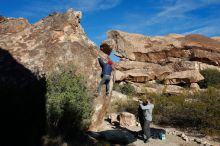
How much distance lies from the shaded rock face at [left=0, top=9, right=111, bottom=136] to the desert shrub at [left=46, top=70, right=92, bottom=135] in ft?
1.61

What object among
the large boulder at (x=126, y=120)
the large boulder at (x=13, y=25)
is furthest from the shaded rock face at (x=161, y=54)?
the large boulder at (x=13, y=25)

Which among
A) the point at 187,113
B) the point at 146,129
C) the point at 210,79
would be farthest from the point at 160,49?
the point at 146,129

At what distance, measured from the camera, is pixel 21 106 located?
1065 centimetres

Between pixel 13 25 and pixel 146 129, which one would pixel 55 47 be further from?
pixel 146 129

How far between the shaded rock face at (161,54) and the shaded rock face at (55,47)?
2248 cm

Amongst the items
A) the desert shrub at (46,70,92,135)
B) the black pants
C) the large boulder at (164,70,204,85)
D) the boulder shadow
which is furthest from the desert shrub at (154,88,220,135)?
the large boulder at (164,70,204,85)

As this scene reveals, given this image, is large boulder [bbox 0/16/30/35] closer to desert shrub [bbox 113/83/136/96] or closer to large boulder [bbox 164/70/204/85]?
desert shrub [bbox 113/83/136/96]

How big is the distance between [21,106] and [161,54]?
31.1 meters

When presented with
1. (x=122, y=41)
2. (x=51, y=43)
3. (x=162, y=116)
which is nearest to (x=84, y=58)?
(x=51, y=43)

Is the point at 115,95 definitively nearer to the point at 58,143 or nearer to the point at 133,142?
the point at 133,142

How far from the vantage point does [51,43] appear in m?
13.0

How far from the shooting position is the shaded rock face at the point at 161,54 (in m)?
37.5

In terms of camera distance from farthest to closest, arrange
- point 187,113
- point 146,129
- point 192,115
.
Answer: point 187,113 → point 192,115 → point 146,129

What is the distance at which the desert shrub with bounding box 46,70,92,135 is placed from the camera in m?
11.6
